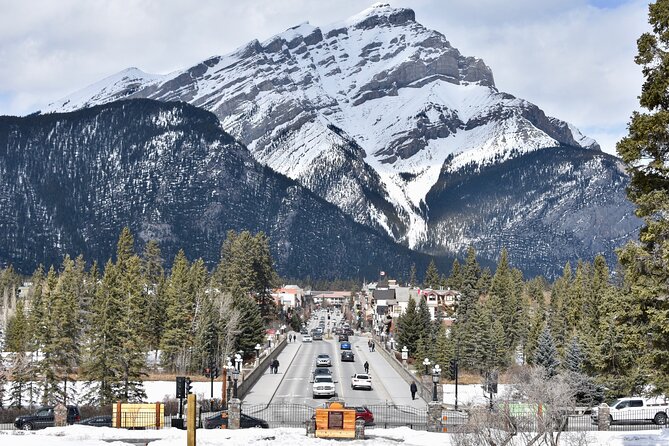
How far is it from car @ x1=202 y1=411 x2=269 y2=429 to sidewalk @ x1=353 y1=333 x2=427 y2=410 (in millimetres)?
14950

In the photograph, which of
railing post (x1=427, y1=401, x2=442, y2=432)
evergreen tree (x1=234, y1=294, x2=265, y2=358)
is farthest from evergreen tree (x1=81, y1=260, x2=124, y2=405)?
Result: railing post (x1=427, y1=401, x2=442, y2=432)

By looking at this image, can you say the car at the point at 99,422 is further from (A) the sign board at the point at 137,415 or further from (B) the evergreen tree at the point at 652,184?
(B) the evergreen tree at the point at 652,184

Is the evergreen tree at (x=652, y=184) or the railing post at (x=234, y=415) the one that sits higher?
the evergreen tree at (x=652, y=184)

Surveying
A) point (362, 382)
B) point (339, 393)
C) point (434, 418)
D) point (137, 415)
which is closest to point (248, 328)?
point (362, 382)

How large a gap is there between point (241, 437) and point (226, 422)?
7.02 meters

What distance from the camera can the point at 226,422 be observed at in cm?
4378

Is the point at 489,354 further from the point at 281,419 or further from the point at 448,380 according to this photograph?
the point at 281,419

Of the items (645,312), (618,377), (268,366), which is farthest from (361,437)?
(268,366)

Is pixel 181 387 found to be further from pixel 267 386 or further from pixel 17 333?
pixel 17 333

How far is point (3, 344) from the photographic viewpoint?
106 m

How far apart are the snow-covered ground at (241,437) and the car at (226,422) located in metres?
3.12

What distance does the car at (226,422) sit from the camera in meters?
43.5

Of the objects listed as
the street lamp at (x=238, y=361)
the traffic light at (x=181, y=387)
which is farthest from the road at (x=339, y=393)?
the traffic light at (x=181, y=387)


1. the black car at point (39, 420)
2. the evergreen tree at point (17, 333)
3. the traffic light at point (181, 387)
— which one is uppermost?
the evergreen tree at point (17, 333)
